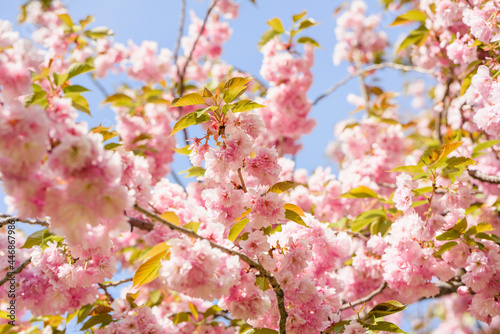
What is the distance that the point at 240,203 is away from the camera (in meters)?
1.77

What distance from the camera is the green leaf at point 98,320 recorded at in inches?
80.1

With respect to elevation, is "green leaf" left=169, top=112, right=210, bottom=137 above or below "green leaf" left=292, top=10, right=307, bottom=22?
below

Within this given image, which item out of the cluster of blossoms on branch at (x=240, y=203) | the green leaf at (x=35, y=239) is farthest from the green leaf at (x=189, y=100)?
Result: the green leaf at (x=35, y=239)

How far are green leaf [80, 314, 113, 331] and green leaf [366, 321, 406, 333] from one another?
1341 millimetres

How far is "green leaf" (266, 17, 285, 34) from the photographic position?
11.0 feet

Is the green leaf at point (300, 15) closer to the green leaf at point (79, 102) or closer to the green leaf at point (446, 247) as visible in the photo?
the green leaf at point (79, 102)

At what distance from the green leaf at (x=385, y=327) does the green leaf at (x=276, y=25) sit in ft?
8.36

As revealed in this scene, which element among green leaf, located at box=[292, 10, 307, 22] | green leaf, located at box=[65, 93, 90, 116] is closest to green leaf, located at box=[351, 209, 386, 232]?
green leaf, located at box=[292, 10, 307, 22]

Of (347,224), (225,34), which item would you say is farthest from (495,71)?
(225,34)

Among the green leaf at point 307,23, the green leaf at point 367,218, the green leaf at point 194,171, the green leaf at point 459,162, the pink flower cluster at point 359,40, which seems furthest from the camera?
the pink flower cluster at point 359,40

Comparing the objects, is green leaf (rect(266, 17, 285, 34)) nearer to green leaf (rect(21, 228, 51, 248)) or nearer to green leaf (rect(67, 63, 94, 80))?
green leaf (rect(67, 63, 94, 80))

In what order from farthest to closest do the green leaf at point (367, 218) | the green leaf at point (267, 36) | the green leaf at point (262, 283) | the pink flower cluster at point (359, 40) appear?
the pink flower cluster at point (359, 40) → the green leaf at point (267, 36) → the green leaf at point (367, 218) → the green leaf at point (262, 283)

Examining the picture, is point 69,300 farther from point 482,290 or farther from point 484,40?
point 484,40

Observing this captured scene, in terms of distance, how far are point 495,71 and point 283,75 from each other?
1.79 meters
